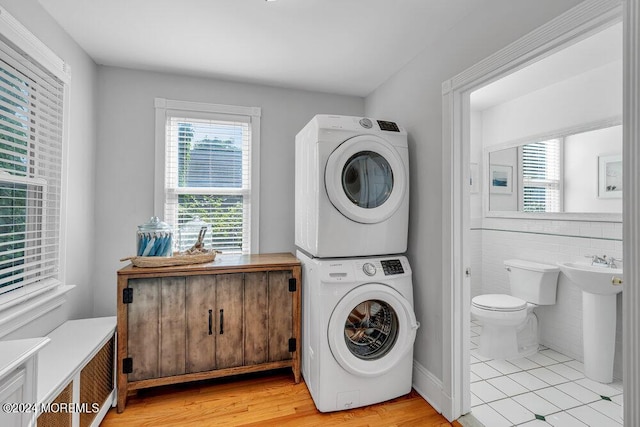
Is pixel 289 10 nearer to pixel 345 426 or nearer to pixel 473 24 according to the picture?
pixel 473 24

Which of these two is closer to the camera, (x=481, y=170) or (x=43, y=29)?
(x=43, y=29)

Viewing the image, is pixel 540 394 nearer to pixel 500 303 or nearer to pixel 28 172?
pixel 500 303

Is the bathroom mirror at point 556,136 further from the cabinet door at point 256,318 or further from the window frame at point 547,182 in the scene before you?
the cabinet door at point 256,318

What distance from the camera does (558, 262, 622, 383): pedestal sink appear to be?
2270 millimetres

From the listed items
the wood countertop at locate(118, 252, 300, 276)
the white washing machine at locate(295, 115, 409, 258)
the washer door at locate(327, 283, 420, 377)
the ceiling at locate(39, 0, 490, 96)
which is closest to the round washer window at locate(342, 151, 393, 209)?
the white washing machine at locate(295, 115, 409, 258)

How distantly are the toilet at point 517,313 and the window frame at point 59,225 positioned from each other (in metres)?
3.07

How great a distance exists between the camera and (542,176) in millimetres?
3092

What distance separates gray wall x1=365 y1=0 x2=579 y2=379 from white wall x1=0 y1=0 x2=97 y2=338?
2359mm

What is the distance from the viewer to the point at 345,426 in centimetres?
191

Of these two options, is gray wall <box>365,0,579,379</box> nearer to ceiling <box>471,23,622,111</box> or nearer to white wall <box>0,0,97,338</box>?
ceiling <box>471,23,622,111</box>

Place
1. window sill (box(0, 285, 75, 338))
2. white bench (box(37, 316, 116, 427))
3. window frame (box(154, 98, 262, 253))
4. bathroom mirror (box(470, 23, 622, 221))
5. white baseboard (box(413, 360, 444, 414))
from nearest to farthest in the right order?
white bench (box(37, 316, 116, 427))
window sill (box(0, 285, 75, 338))
white baseboard (box(413, 360, 444, 414))
bathroom mirror (box(470, 23, 622, 221))
window frame (box(154, 98, 262, 253))

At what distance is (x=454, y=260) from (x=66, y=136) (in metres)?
2.59

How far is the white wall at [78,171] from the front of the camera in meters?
1.98

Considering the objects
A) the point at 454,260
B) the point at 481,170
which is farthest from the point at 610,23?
the point at 481,170
